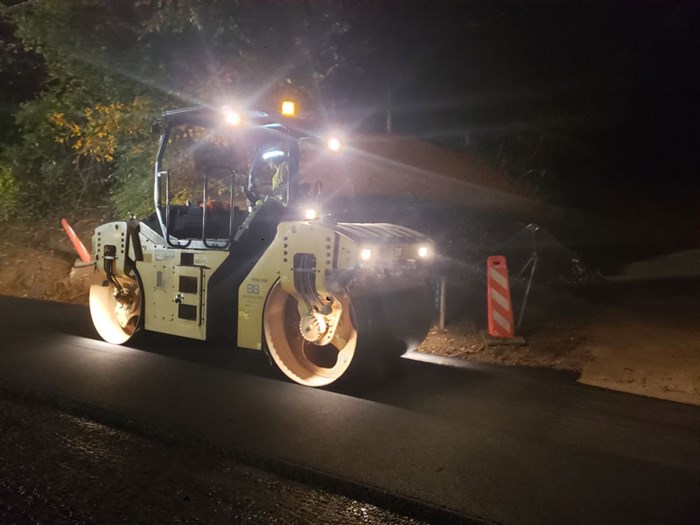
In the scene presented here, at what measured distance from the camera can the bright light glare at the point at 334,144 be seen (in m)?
7.32

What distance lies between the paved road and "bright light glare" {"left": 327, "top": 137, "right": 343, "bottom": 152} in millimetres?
2571

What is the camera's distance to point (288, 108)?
6746 mm

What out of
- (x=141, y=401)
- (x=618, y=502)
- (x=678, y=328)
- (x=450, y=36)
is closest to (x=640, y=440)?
(x=618, y=502)

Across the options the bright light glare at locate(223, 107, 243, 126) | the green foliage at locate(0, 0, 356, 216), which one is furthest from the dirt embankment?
the bright light glare at locate(223, 107, 243, 126)

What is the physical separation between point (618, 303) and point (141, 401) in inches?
351

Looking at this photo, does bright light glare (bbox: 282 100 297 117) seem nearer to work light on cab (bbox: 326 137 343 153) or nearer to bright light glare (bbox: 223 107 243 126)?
bright light glare (bbox: 223 107 243 126)

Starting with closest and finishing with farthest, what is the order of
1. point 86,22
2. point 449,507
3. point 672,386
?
point 449,507 → point 672,386 → point 86,22

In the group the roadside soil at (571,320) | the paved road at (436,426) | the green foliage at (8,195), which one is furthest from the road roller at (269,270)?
the green foliage at (8,195)

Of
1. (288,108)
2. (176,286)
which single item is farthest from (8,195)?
(288,108)

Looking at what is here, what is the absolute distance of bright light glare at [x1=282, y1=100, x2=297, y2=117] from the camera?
22.1 ft

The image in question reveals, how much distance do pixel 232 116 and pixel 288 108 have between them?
0.59 m

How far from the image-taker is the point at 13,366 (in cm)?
635

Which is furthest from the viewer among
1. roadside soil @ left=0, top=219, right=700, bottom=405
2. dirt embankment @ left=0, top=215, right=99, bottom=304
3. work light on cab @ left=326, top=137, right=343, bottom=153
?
dirt embankment @ left=0, top=215, right=99, bottom=304

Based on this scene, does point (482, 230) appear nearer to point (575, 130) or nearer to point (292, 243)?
point (575, 130)
